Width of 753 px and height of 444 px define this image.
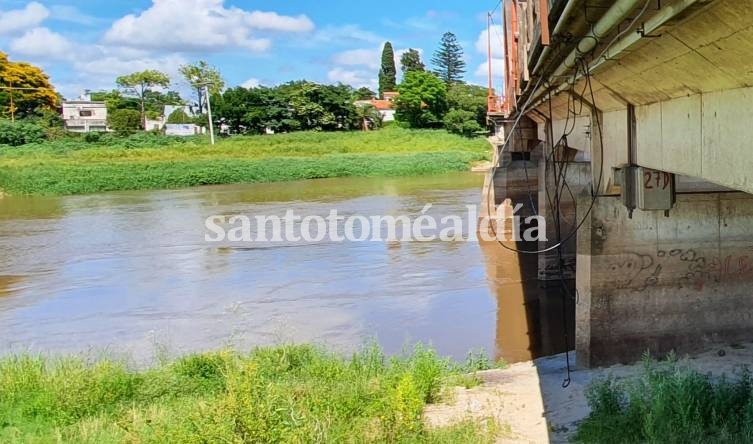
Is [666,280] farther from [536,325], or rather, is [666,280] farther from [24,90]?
[24,90]

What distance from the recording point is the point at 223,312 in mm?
13195

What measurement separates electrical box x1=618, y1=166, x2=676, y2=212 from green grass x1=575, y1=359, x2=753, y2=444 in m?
2.41

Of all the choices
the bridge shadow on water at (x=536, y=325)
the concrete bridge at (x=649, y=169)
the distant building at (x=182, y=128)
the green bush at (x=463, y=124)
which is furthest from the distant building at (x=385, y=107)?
the concrete bridge at (x=649, y=169)

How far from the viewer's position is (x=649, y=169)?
7496 millimetres

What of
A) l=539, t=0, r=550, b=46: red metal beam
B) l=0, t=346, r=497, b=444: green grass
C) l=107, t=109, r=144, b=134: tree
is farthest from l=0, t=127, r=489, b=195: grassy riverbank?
l=539, t=0, r=550, b=46: red metal beam

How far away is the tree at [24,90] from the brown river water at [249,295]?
141ft

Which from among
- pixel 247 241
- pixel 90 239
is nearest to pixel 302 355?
pixel 247 241

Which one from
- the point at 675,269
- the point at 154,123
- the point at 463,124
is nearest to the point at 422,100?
the point at 463,124

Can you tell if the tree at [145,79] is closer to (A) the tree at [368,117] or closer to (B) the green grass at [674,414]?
(A) the tree at [368,117]

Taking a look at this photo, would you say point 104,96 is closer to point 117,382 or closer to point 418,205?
point 418,205

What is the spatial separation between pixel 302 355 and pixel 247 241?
1430 cm

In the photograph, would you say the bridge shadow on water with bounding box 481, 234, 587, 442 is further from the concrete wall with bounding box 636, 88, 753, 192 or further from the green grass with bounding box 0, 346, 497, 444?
the concrete wall with bounding box 636, 88, 753, 192

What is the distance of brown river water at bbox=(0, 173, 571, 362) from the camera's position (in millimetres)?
11258

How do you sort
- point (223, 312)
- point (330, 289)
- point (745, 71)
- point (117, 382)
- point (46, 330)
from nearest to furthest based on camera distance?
point (745, 71) → point (117, 382) → point (46, 330) → point (223, 312) → point (330, 289)
